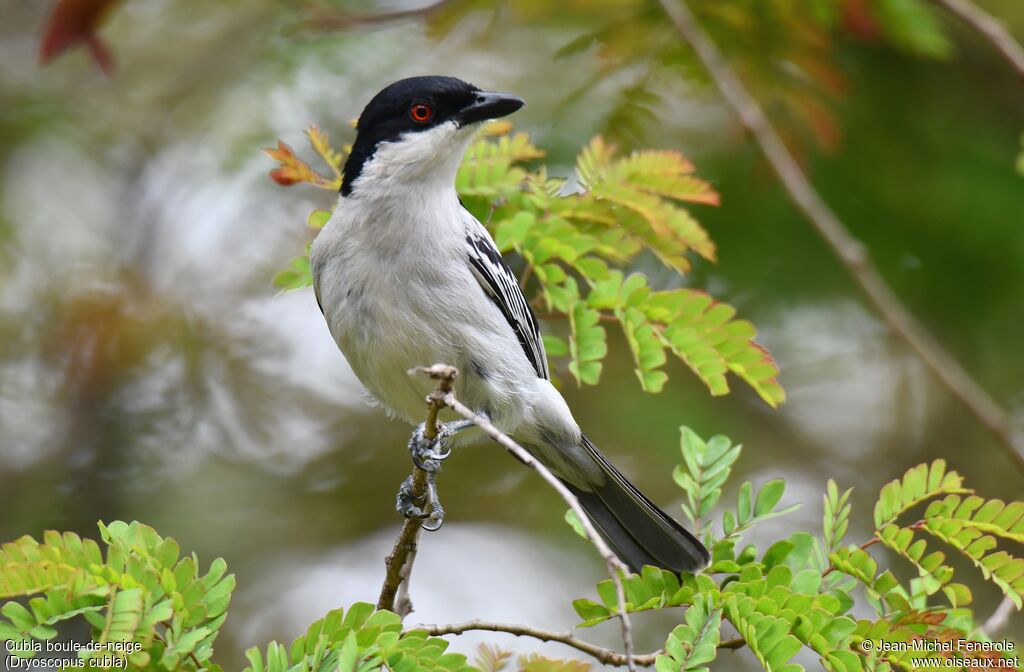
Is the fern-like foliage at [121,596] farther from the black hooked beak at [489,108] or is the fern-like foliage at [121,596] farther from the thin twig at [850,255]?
the thin twig at [850,255]

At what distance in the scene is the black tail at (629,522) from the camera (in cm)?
387

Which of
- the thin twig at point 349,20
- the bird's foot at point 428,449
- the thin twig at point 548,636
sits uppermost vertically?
the thin twig at point 349,20

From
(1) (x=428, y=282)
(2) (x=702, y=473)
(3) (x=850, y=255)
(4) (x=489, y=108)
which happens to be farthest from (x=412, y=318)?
(3) (x=850, y=255)

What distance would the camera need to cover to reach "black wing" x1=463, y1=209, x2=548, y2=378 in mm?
3988

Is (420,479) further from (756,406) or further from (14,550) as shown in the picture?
(756,406)

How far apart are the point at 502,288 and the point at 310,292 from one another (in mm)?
2506

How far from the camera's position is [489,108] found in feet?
12.7

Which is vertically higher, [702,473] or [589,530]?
[589,530]

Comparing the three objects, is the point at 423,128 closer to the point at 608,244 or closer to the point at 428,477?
the point at 608,244

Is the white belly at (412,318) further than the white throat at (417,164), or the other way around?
the white throat at (417,164)

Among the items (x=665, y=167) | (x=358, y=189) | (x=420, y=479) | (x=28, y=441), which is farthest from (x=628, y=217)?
(x=28, y=441)

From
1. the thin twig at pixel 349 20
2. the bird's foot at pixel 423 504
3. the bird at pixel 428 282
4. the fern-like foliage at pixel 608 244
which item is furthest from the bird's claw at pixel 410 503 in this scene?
the thin twig at pixel 349 20

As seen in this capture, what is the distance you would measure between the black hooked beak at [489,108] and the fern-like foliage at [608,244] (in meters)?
0.18

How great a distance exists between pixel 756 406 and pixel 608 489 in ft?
9.32
